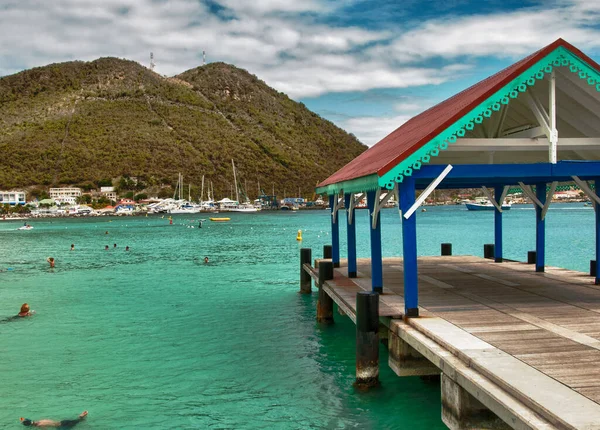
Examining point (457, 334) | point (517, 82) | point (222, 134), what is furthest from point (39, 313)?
point (222, 134)

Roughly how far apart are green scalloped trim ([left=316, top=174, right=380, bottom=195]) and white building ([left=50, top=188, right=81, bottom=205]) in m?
147

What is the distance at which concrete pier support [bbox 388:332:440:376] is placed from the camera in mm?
9836

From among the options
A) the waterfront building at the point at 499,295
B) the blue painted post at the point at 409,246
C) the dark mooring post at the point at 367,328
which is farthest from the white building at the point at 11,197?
the blue painted post at the point at 409,246

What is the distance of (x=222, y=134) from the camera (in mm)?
182250

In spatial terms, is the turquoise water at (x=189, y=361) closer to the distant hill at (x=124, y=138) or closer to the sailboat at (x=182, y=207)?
the sailboat at (x=182, y=207)

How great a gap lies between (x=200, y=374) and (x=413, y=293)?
532cm

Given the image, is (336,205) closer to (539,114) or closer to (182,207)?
(539,114)

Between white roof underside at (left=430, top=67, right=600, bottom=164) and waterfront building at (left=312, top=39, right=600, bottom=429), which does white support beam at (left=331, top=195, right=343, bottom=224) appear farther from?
white roof underside at (left=430, top=67, right=600, bottom=164)

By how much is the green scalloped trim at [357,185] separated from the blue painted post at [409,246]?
55cm

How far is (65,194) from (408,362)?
525 ft

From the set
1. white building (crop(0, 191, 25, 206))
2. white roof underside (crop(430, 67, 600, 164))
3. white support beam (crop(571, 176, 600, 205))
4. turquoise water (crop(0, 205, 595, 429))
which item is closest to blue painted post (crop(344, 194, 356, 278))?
turquoise water (crop(0, 205, 595, 429))

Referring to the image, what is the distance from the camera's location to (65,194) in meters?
155

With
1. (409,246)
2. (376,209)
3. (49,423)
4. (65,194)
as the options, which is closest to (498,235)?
(376,209)

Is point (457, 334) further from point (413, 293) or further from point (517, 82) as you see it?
point (517, 82)
